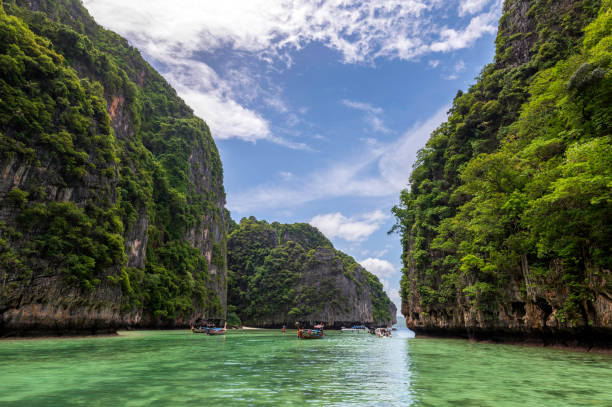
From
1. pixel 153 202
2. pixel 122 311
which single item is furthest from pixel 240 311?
pixel 122 311

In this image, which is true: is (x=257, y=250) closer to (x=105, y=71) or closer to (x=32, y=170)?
(x=105, y=71)

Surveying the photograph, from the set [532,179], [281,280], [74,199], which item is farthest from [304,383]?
[281,280]

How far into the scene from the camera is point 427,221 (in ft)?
102

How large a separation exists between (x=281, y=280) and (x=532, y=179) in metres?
72.2

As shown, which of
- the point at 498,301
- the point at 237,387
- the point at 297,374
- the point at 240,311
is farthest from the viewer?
the point at 240,311

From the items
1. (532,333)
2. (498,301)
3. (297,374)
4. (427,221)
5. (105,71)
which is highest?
(105,71)

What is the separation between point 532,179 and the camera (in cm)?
1612

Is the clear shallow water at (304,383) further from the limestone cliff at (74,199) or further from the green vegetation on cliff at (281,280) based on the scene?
the green vegetation on cliff at (281,280)

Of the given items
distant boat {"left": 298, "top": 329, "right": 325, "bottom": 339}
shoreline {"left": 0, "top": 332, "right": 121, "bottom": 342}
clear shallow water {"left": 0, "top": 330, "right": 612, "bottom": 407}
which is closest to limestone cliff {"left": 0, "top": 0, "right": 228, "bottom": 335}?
shoreline {"left": 0, "top": 332, "right": 121, "bottom": 342}

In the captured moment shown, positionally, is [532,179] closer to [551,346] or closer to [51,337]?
[551,346]

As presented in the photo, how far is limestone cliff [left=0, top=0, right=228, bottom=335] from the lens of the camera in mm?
22328

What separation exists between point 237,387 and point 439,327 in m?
27.6

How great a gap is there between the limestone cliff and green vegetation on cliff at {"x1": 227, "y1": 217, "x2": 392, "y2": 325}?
31003 millimetres

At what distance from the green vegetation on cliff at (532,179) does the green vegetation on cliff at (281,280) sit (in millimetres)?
50274
